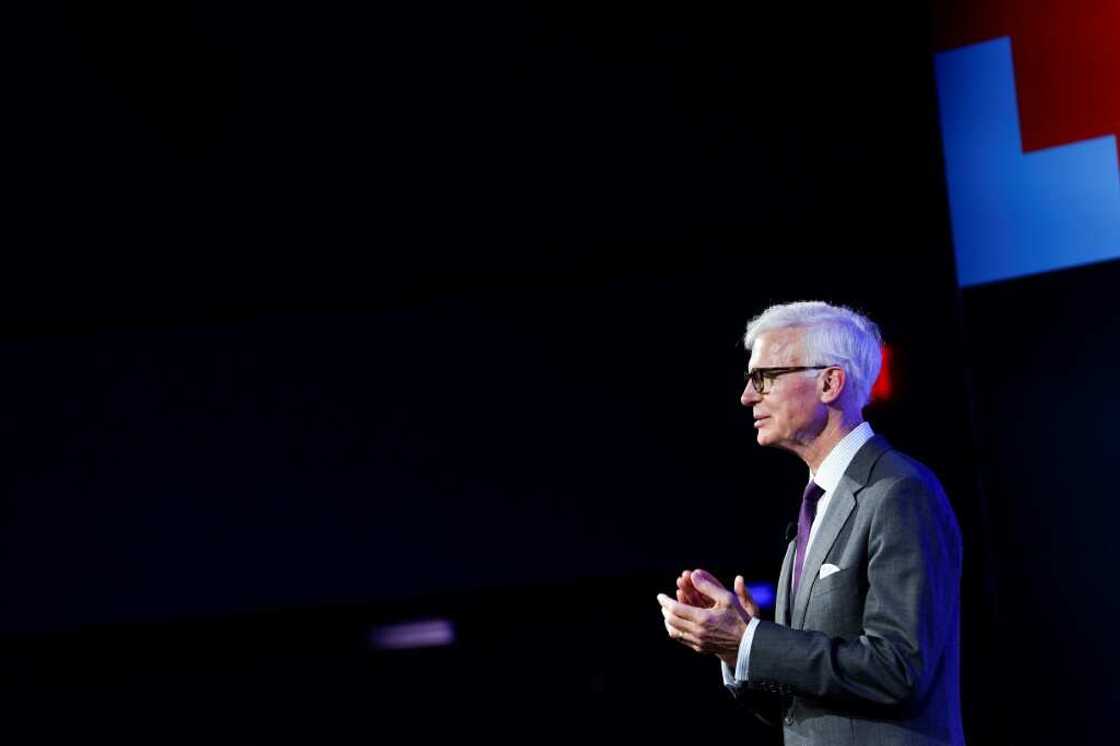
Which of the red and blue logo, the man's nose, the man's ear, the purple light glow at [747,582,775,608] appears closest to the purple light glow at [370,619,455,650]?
the purple light glow at [747,582,775,608]

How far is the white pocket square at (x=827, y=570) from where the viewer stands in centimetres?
153

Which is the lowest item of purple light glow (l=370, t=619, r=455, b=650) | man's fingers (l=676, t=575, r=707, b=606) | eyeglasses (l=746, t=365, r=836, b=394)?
purple light glow (l=370, t=619, r=455, b=650)

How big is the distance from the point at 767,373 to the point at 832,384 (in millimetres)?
110

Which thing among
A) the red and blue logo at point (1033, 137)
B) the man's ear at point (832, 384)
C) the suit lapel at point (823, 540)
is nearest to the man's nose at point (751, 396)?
the man's ear at point (832, 384)

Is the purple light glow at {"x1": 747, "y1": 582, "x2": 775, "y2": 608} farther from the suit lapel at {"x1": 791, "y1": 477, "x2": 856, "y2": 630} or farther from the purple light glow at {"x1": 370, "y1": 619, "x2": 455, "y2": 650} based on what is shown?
the suit lapel at {"x1": 791, "y1": 477, "x2": 856, "y2": 630}

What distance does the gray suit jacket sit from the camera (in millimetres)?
1432

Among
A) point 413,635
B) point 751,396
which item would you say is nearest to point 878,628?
point 751,396

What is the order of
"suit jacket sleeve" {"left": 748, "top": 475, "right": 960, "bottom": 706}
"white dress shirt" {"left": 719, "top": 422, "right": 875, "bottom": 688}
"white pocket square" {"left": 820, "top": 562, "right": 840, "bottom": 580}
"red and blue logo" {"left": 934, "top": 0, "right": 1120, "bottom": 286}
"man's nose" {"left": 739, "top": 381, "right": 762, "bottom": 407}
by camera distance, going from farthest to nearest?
1. "red and blue logo" {"left": 934, "top": 0, "right": 1120, "bottom": 286}
2. "man's nose" {"left": 739, "top": 381, "right": 762, "bottom": 407}
3. "white dress shirt" {"left": 719, "top": 422, "right": 875, "bottom": 688}
4. "white pocket square" {"left": 820, "top": 562, "right": 840, "bottom": 580}
5. "suit jacket sleeve" {"left": 748, "top": 475, "right": 960, "bottom": 706}

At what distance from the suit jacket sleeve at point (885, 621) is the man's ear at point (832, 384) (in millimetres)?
224

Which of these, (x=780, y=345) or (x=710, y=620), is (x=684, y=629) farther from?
(x=780, y=345)

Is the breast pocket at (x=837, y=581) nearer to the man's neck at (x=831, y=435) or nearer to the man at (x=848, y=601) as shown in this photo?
the man at (x=848, y=601)

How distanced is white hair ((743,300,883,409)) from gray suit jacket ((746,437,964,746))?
201 mm

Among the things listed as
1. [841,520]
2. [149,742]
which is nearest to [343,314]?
[149,742]

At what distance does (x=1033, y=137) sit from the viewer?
256 cm
